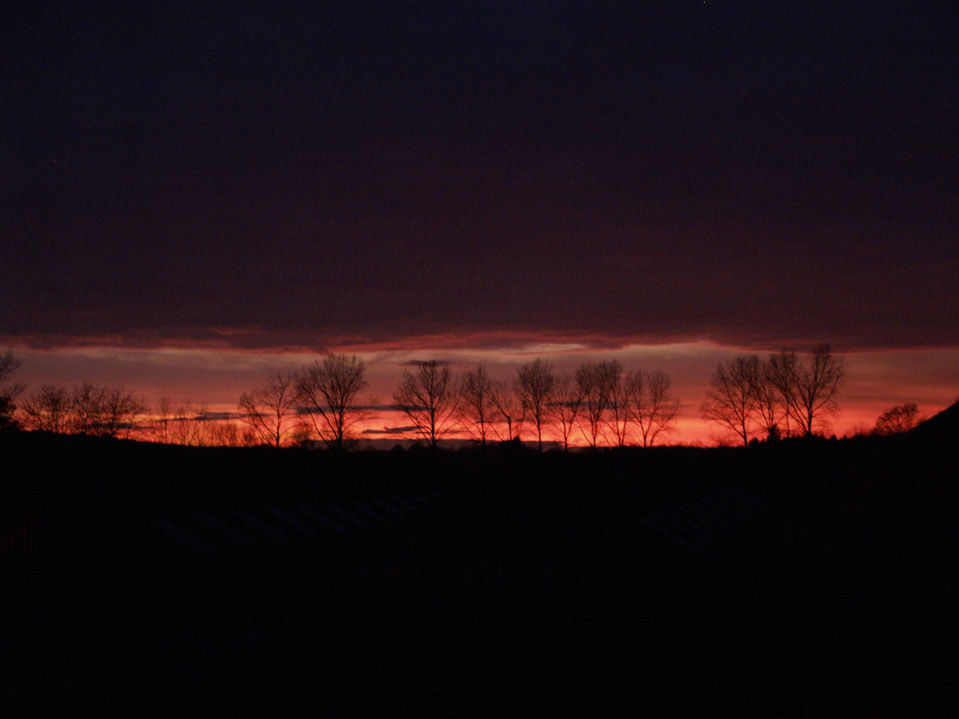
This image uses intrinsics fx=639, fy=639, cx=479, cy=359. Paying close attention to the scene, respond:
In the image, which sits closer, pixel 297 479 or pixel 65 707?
pixel 65 707

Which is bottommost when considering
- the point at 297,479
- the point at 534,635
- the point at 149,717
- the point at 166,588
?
the point at 149,717

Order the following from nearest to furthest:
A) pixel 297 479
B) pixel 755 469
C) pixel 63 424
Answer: pixel 297 479, pixel 755 469, pixel 63 424

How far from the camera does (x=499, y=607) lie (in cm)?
2108

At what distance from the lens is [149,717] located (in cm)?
1895

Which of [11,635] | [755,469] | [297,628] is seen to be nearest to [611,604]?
[297,628]

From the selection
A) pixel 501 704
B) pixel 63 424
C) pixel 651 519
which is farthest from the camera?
pixel 63 424

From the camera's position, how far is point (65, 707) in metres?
19.2

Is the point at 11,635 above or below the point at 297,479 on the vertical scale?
below

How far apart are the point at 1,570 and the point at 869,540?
27.9 meters

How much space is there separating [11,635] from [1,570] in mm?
1951

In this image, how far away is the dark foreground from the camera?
19328 millimetres

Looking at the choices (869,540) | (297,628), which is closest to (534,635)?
(297,628)

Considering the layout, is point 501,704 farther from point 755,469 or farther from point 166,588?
point 755,469

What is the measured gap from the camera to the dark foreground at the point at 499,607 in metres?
19.3
